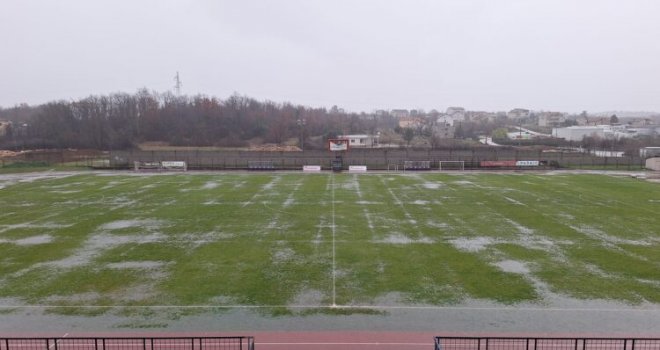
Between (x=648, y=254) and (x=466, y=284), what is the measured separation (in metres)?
10.4

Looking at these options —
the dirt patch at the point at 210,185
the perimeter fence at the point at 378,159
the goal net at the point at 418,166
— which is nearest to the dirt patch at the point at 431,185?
the goal net at the point at 418,166

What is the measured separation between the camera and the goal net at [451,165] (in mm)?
61588

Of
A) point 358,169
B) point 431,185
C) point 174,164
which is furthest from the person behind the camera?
point 174,164

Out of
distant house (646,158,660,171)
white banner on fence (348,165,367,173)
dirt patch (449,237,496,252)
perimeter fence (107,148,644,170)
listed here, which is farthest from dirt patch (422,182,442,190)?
distant house (646,158,660,171)

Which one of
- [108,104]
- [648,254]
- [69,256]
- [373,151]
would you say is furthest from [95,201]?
[108,104]

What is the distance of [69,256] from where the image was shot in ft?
72.9

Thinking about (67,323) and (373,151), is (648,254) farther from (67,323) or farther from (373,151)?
(373,151)

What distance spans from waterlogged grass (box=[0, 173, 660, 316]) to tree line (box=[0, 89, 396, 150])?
61674 mm

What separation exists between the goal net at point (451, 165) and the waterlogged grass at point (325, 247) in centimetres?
1875

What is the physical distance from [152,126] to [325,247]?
9642cm

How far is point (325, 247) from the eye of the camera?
930 inches

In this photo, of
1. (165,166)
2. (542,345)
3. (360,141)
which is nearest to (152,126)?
(360,141)

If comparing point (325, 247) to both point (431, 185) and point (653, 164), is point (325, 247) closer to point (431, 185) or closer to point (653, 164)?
point (431, 185)

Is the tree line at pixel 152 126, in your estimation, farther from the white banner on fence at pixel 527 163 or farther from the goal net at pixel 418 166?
the white banner on fence at pixel 527 163
